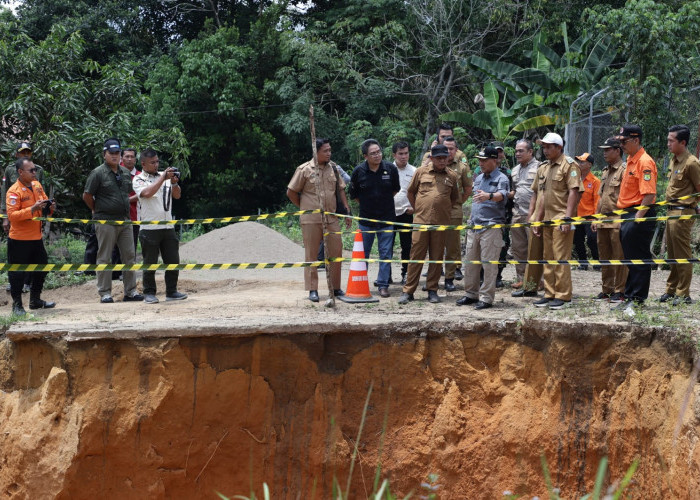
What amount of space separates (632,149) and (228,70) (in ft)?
49.5

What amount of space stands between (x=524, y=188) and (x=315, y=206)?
8.04 feet

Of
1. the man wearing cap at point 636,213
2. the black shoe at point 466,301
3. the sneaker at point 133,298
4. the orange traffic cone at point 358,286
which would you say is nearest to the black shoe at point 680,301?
the man wearing cap at point 636,213

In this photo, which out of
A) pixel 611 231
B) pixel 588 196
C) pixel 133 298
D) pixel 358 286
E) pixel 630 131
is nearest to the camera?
pixel 630 131

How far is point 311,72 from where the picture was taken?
67.2 feet

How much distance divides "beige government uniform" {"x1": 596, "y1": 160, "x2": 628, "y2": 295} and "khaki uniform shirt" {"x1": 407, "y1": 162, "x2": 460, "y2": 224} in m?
1.61

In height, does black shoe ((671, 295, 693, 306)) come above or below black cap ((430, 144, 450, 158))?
below

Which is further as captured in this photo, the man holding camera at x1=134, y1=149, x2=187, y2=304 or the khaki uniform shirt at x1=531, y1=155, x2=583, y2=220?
the man holding camera at x1=134, y1=149, x2=187, y2=304

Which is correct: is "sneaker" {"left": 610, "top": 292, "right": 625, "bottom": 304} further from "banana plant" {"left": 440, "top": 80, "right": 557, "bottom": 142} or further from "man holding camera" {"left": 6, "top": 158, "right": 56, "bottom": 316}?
"banana plant" {"left": 440, "top": 80, "right": 557, "bottom": 142}

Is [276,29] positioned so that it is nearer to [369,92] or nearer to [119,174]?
[369,92]

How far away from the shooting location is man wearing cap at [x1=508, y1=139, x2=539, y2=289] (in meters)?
8.42

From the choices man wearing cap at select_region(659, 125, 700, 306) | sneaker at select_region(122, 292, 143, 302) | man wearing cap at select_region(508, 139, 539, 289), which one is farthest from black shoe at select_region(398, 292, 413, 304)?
sneaker at select_region(122, 292, 143, 302)

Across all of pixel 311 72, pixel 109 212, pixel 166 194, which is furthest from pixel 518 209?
pixel 311 72

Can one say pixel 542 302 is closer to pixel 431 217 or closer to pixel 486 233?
pixel 486 233

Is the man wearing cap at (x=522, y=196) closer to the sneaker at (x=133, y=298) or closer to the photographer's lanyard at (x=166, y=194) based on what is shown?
the photographer's lanyard at (x=166, y=194)
